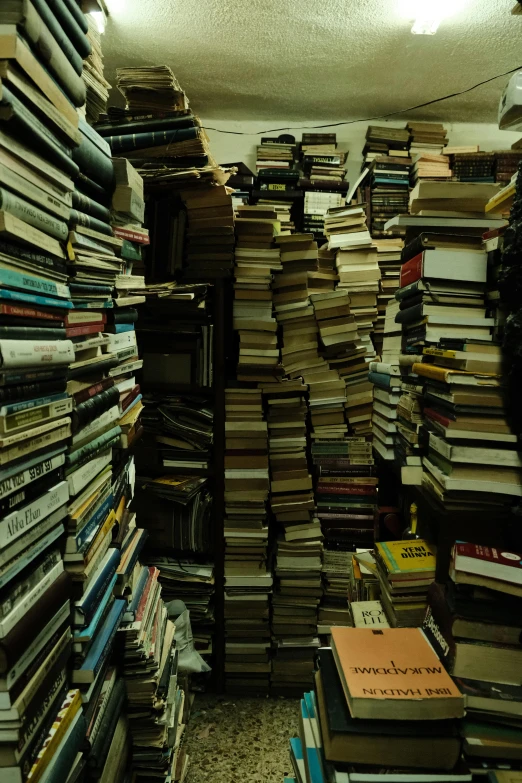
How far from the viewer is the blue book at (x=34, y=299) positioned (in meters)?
0.85

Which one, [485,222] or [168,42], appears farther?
[168,42]

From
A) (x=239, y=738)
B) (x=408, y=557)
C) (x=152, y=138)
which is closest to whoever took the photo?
(x=408, y=557)

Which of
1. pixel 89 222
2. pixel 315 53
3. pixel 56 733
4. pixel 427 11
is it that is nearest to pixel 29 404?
pixel 89 222

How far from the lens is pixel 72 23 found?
1019 mm

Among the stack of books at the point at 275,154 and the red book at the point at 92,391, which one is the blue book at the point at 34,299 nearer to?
the red book at the point at 92,391

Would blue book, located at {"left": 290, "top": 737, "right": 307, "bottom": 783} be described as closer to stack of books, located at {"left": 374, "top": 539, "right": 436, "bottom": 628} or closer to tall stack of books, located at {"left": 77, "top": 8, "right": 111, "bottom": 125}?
stack of books, located at {"left": 374, "top": 539, "right": 436, "bottom": 628}

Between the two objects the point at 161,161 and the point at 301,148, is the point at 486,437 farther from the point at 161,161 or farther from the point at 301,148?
the point at 301,148

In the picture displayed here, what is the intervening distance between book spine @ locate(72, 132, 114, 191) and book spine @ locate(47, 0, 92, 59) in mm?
170

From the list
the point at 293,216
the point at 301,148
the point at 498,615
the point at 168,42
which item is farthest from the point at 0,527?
the point at 301,148

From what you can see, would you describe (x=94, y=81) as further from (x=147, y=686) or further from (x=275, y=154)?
(x=275, y=154)

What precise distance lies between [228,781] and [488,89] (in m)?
4.36

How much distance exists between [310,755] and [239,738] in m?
1.49

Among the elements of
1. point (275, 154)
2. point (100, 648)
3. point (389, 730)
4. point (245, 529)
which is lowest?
point (245, 529)

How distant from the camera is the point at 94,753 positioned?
115 cm
